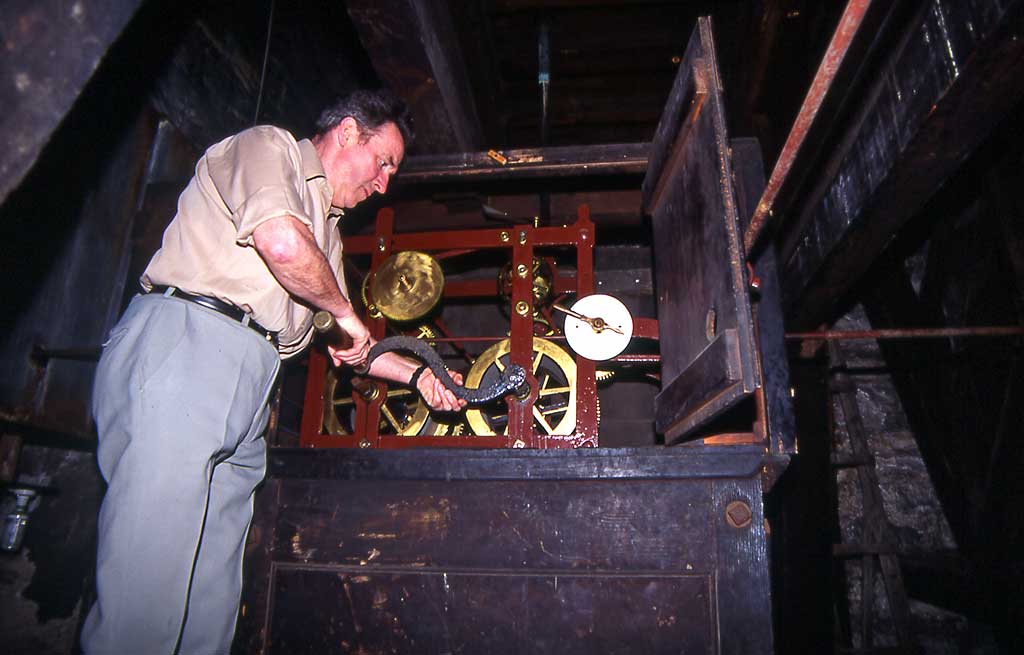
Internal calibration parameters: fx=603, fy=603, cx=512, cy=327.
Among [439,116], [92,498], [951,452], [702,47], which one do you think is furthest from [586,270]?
[951,452]

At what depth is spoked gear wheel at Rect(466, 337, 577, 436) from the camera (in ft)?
11.0

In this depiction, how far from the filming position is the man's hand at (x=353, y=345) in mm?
2335

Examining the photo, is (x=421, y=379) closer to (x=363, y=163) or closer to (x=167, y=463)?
(x=363, y=163)

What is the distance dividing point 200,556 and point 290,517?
0.34 metres

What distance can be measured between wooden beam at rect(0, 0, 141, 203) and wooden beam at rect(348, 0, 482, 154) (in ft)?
6.44

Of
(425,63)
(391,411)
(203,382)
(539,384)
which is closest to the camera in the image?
(203,382)

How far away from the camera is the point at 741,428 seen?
8.35 feet

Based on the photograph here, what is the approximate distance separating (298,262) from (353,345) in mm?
636

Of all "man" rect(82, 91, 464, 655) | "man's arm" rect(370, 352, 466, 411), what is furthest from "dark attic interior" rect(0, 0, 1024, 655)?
"man's arm" rect(370, 352, 466, 411)

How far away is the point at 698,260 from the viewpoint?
2387 millimetres

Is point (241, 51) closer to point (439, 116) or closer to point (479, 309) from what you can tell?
point (439, 116)

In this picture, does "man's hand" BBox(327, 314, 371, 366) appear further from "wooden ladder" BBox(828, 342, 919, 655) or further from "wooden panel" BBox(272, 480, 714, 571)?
"wooden ladder" BBox(828, 342, 919, 655)

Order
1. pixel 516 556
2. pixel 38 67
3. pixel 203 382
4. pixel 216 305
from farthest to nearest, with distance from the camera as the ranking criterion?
pixel 516 556, pixel 216 305, pixel 203 382, pixel 38 67

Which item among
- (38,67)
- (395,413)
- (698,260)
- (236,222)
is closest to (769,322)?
(698,260)
